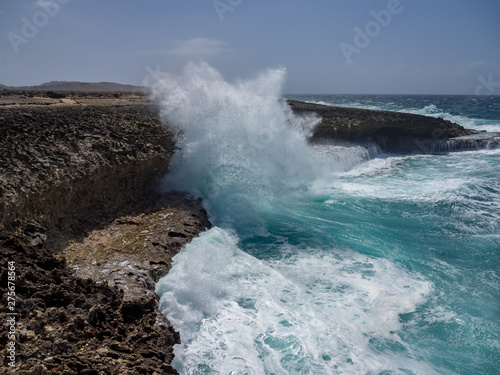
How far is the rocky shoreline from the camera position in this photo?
3.06 metres

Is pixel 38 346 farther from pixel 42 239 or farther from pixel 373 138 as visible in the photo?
pixel 373 138

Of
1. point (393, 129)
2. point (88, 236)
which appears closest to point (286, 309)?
point (88, 236)

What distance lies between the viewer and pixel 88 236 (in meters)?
5.73

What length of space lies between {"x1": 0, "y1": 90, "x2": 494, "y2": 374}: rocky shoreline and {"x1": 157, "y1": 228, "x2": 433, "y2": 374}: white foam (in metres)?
0.39

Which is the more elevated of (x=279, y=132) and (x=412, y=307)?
(x=279, y=132)

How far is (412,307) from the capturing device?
196 inches

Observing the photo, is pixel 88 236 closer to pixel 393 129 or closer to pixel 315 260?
pixel 315 260

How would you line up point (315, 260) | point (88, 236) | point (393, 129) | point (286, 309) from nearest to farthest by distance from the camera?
point (286, 309), point (88, 236), point (315, 260), point (393, 129)

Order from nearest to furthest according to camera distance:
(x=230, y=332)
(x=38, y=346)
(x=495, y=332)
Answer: (x=38, y=346), (x=230, y=332), (x=495, y=332)

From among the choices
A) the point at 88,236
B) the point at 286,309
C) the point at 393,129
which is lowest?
the point at 286,309

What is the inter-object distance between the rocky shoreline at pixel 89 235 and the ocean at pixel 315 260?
1.65 ft

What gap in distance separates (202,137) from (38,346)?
281 inches

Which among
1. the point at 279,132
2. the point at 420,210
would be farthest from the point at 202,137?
the point at 420,210

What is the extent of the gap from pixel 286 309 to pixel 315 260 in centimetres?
169
